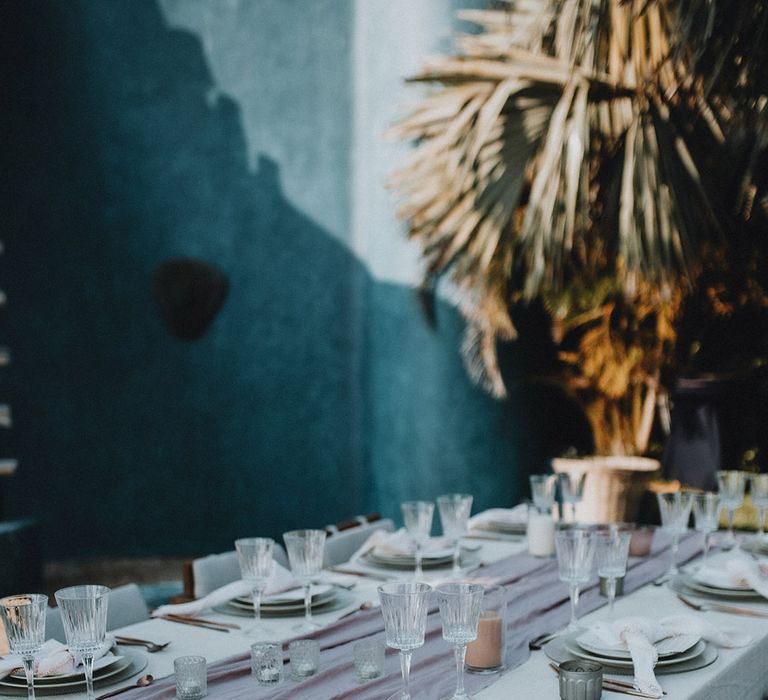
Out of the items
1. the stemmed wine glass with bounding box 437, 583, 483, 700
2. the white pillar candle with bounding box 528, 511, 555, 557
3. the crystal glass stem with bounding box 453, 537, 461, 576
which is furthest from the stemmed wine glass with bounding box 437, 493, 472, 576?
the stemmed wine glass with bounding box 437, 583, 483, 700

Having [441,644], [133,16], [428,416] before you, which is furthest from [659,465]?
[133,16]

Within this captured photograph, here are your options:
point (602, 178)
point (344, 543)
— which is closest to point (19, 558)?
point (344, 543)

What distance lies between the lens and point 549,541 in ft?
7.76

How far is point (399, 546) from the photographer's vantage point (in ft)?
7.47

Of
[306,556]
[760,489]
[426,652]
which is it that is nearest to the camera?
[426,652]

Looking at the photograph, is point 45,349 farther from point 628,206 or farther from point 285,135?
point 628,206

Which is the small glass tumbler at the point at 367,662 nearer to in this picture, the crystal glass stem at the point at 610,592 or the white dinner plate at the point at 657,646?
the white dinner plate at the point at 657,646

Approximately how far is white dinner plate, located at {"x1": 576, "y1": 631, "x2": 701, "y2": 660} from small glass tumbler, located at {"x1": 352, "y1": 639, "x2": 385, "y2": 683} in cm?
34

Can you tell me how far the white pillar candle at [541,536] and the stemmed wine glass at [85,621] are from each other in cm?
130

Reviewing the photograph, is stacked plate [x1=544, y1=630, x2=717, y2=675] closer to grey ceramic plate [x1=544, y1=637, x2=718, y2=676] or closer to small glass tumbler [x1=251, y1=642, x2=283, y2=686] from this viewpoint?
grey ceramic plate [x1=544, y1=637, x2=718, y2=676]

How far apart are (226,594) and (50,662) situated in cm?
49

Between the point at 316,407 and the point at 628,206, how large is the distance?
285 cm

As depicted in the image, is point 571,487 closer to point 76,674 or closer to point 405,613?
point 405,613

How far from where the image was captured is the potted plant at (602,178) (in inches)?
148
